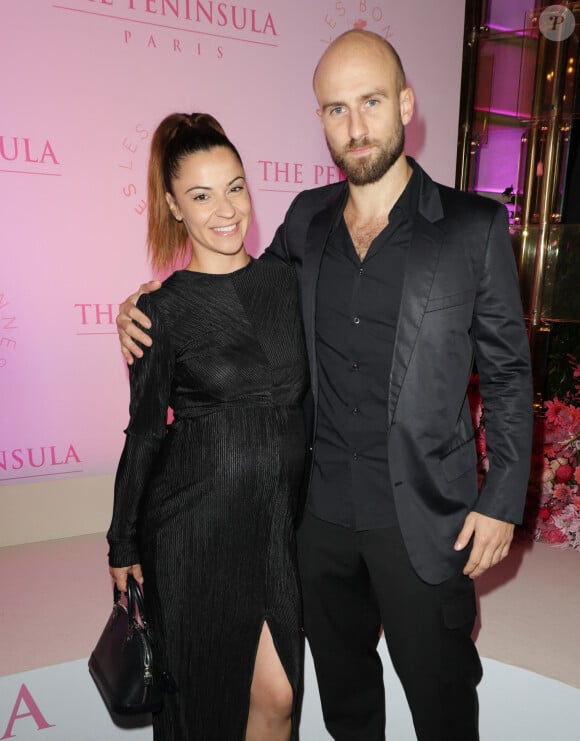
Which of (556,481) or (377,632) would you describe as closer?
(377,632)

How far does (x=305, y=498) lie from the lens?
1969 mm

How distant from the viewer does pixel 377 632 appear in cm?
209

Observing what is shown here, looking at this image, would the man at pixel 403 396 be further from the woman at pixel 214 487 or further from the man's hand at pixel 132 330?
the woman at pixel 214 487

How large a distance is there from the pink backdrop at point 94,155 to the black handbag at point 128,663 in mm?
2190

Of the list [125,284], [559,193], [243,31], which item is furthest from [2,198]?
[559,193]

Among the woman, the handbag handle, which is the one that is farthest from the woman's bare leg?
the handbag handle

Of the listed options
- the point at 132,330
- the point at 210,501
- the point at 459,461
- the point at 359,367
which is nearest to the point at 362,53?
the point at 359,367

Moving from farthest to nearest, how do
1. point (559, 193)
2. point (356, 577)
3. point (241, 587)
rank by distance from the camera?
point (559, 193) → point (356, 577) → point (241, 587)

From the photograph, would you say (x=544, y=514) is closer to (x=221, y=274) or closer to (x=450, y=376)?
(x=450, y=376)

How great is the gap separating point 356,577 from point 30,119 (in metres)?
2.87

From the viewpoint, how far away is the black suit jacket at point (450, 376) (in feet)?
5.79

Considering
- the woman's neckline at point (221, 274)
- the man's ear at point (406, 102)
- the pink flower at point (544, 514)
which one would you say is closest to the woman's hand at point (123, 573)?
the woman's neckline at point (221, 274)

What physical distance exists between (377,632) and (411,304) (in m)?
1.03

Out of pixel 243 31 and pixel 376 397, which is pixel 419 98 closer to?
pixel 243 31
